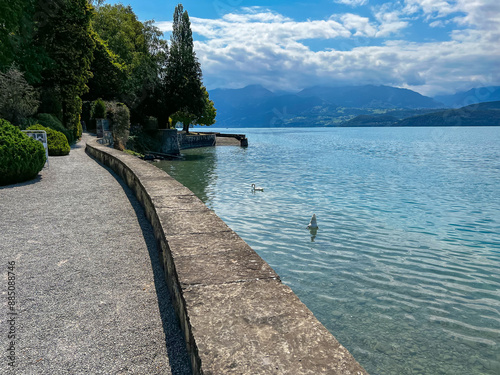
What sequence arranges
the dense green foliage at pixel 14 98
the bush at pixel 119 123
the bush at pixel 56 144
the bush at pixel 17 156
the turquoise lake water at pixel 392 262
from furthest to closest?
the bush at pixel 119 123 → the dense green foliage at pixel 14 98 → the bush at pixel 56 144 → the bush at pixel 17 156 → the turquoise lake water at pixel 392 262

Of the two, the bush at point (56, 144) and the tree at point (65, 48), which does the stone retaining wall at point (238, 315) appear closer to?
the bush at point (56, 144)

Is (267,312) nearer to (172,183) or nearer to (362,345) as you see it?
(362,345)

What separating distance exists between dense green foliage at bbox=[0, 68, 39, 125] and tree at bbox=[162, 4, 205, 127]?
72.9ft

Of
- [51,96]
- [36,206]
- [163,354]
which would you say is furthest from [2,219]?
[51,96]

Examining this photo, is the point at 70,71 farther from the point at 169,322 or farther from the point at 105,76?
the point at 169,322

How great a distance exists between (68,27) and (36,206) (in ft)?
74.5

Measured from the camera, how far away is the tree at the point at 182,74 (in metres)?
42.9

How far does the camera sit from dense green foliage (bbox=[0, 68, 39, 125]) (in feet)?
67.3

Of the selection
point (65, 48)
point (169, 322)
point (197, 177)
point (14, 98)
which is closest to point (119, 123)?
point (65, 48)

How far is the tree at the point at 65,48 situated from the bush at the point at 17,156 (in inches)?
696

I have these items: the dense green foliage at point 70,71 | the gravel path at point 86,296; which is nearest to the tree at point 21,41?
the dense green foliage at point 70,71

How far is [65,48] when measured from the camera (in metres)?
25.1

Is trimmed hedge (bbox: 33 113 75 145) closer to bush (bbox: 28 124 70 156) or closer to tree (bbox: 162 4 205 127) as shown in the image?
bush (bbox: 28 124 70 156)

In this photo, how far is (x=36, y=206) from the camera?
24.5 ft
